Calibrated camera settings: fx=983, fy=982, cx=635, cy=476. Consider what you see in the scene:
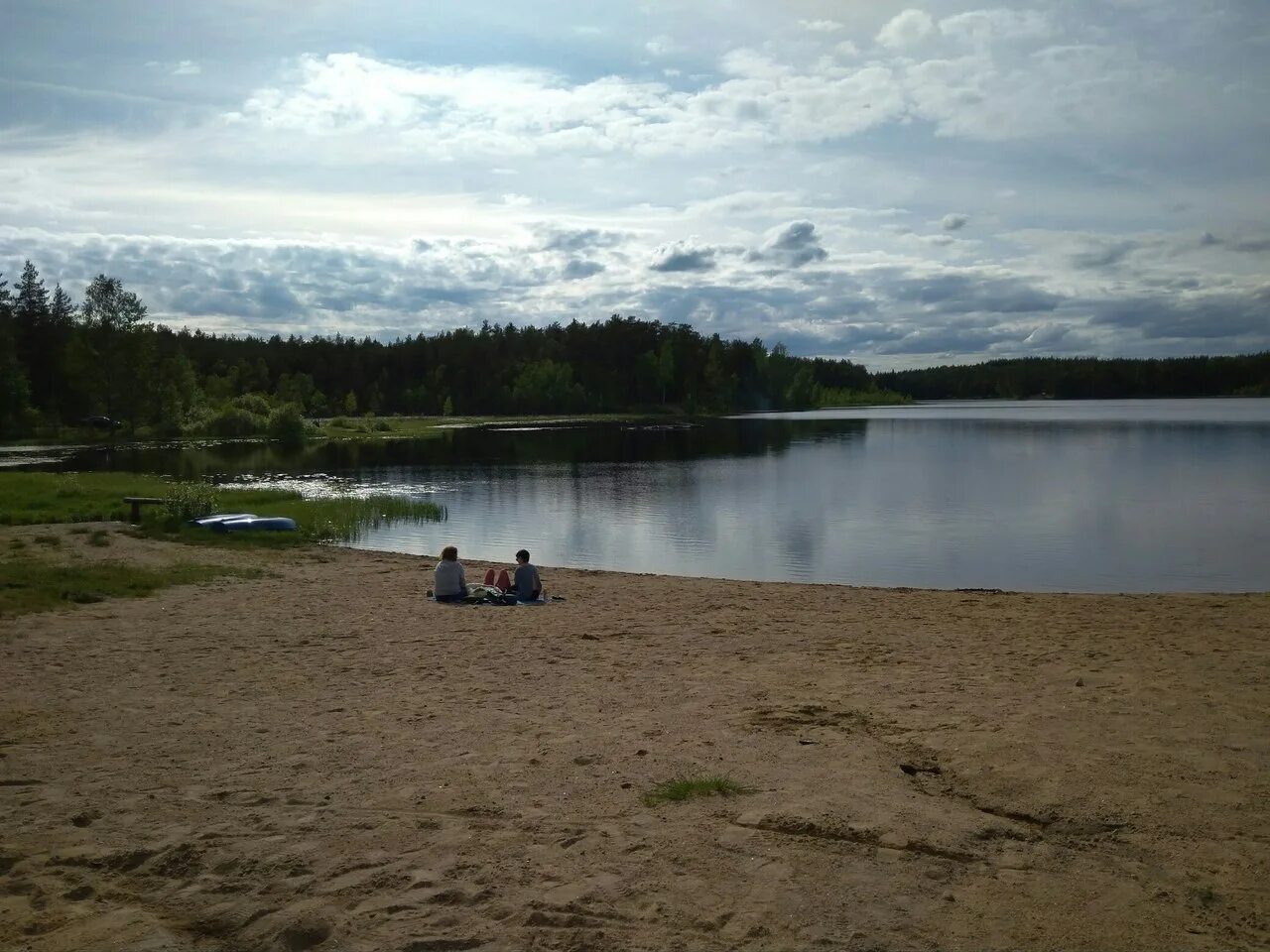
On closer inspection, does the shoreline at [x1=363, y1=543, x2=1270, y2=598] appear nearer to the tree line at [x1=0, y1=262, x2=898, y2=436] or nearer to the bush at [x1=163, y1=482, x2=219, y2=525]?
the bush at [x1=163, y1=482, x2=219, y2=525]

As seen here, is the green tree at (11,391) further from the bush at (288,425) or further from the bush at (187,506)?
the bush at (187,506)

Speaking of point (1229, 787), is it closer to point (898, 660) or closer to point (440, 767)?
point (898, 660)

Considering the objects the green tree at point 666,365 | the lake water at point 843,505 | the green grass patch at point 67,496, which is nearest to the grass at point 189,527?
the green grass patch at point 67,496

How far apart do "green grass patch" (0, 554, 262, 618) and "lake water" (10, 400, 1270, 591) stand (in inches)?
304

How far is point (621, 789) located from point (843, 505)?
28786 mm

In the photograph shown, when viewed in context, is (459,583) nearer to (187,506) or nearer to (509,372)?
(187,506)

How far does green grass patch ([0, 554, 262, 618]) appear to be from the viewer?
13883 millimetres

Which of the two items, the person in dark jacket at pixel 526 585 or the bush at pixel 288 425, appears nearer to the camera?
the person in dark jacket at pixel 526 585

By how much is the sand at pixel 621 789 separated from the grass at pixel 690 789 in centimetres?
11

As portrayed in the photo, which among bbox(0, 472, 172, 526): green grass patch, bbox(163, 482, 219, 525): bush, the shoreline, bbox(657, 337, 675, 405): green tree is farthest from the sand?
bbox(657, 337, 675, 405): green tree

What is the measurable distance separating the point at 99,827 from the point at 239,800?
84 cm

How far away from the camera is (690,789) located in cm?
684

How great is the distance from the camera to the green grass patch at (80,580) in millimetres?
13883

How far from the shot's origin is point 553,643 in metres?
12.4
